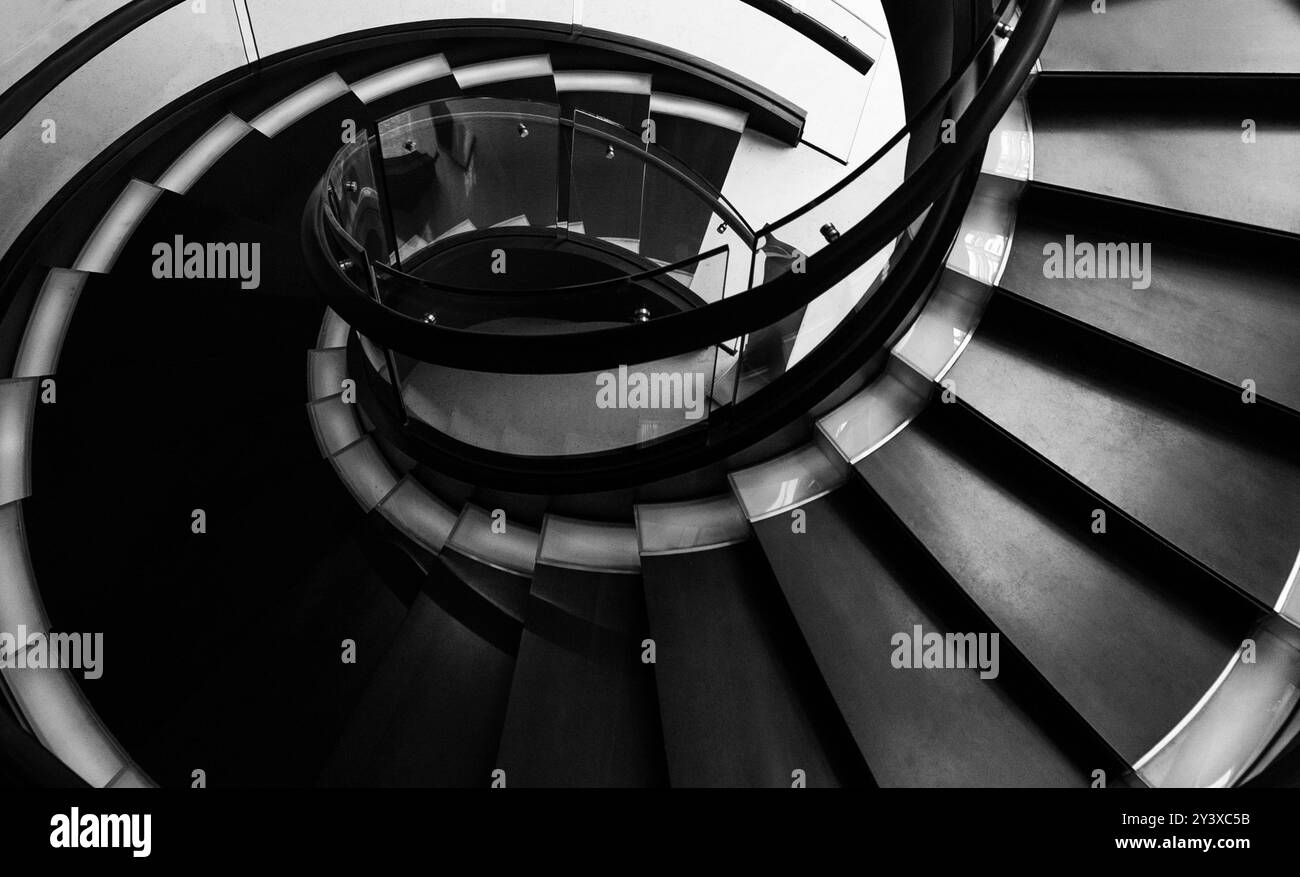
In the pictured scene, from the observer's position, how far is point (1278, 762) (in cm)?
220

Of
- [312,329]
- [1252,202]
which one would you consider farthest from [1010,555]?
[312,329]

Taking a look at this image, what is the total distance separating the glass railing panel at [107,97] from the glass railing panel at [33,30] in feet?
1.08

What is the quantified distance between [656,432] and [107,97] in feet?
10.9

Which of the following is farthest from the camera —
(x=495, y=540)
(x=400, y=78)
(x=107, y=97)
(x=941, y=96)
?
(x=400, y=78)

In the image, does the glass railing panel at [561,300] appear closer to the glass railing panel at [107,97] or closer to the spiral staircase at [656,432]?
the spiral staircase at [656,432]

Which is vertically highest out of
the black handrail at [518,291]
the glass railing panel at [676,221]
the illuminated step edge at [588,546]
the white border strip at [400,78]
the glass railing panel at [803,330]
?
the white border strip at [400,78]

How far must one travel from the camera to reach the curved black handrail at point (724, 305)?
2.62 metres

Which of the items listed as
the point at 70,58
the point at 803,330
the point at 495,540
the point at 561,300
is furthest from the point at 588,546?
the point at 70,58

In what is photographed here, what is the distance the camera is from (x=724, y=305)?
10.00 feet

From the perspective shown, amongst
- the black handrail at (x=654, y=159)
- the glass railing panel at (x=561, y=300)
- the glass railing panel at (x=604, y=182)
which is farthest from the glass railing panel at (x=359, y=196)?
the glass railing panel at (x=604, y=182)

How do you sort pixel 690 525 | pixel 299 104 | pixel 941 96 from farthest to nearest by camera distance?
pixel 299 104
pixel 690 525
pixel 941 96

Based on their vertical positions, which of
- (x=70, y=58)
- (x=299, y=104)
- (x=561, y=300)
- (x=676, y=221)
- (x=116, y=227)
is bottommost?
(x=561, y=300)

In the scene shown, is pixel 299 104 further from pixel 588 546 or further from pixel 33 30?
pixel 588 546
